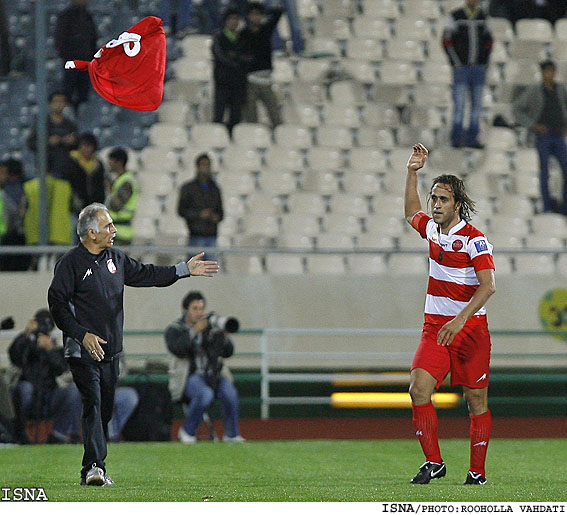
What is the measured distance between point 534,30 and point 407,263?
201 inches

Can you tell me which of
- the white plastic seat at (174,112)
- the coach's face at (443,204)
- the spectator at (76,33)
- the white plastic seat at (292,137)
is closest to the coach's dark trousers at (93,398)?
the coach's face at (443,204)

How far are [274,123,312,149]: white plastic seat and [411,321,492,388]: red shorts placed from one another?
1052 centimetres

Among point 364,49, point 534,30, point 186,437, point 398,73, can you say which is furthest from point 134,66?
point 534,30

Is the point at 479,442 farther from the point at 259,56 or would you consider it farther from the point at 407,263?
the point at 259,56

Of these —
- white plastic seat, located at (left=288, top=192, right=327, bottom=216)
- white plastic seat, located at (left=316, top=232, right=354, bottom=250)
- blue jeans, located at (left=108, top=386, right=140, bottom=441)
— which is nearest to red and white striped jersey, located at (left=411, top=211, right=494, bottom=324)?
blue jeans, located at (left=108, top=386, right=140, bottom=441)

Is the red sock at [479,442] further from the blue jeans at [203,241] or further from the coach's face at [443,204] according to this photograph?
the blue jeans at [203,241]

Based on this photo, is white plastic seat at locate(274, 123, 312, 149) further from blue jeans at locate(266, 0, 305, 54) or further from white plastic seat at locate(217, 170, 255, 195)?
blue jeans at locate(266, 0, 305, 54)

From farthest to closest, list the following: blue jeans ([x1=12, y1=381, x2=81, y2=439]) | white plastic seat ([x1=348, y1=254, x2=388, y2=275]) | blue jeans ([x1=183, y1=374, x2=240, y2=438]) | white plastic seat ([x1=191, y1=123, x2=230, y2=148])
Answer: white plastic seat ([x1=191, y1=123, x2=230, y2=148]), white plastic seat ([x1=348, y1=254, x2=388, y2=275]), blue jeans ([x1=183, y1=374, x2=240, y2=438]), blue jeans ([x1=12, y1=381, x2=81, y2=439])

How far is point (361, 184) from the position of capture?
1786cm

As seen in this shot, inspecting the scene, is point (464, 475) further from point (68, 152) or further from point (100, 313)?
point (68, 152)

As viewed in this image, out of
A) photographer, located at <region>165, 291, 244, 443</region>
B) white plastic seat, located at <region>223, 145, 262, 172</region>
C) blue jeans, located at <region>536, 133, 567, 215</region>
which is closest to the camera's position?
photographer, located at <region>165, 291, 244, 443</region>

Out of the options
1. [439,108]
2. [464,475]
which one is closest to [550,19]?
[439,108]

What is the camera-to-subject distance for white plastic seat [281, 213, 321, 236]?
17156 millimetres

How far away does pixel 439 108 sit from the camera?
62.6 feet
